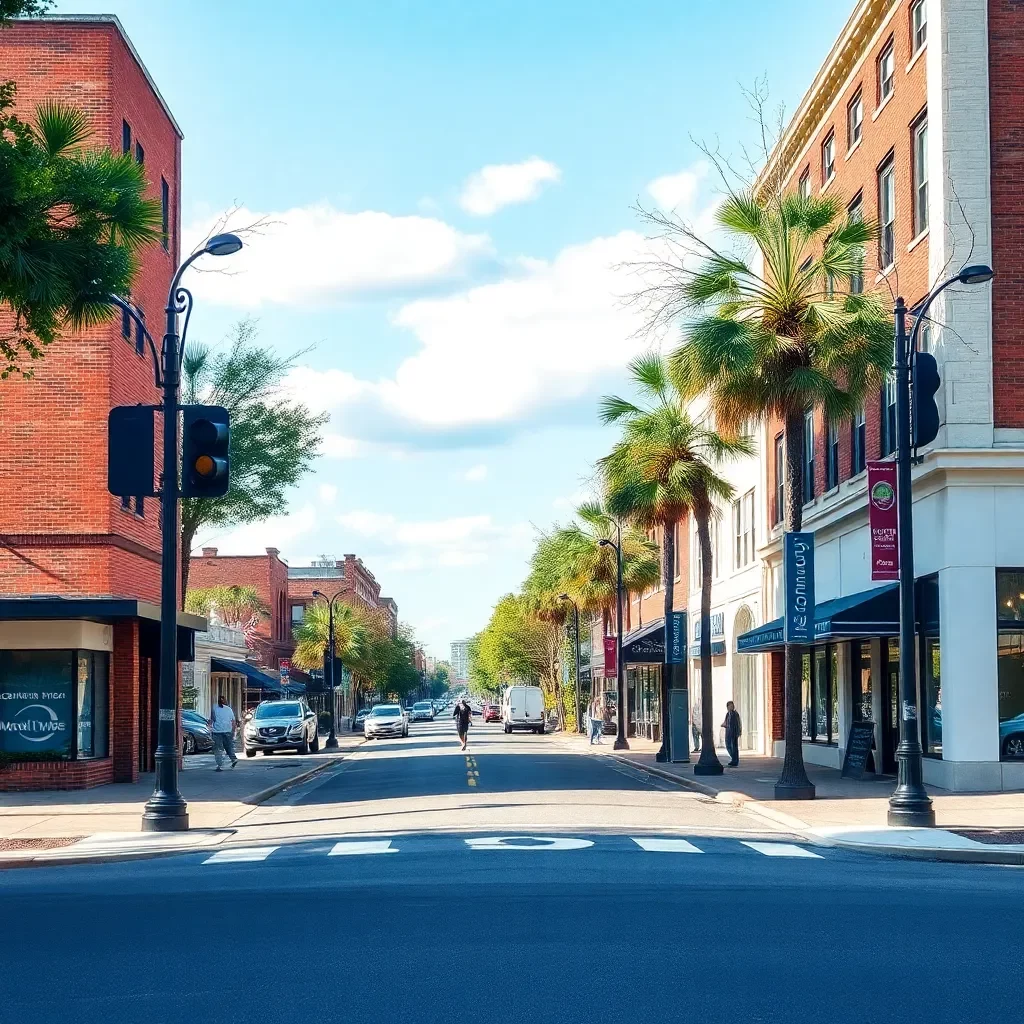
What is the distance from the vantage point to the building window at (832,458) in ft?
108

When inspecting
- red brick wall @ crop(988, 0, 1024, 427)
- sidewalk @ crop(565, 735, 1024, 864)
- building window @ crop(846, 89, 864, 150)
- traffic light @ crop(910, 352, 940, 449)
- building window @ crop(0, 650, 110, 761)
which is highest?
building window @ crop(846, 89, 864, 150)

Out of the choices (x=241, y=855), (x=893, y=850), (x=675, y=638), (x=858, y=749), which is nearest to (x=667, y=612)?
(x=675, y=638)

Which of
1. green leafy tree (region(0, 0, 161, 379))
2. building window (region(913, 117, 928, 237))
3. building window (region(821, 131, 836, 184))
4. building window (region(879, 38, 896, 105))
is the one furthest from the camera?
building window (region(821, 131, 836, 184))

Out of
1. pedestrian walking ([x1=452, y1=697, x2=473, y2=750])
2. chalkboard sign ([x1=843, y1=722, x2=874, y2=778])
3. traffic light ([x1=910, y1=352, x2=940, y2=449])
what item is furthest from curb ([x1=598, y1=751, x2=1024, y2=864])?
pedestrian walking ([x1=452, y1=697, x2=473, y2=750])

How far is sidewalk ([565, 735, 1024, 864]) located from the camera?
16297 millimetres

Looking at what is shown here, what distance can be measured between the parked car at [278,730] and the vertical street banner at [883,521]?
27.9 meters

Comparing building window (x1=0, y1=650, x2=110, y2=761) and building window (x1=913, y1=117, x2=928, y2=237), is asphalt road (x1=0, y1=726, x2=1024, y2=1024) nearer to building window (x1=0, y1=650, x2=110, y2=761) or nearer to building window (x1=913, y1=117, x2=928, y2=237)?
building window (x1=0, y1=650, x2=110, y2=761)

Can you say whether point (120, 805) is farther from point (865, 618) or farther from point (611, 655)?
point (611, 655)

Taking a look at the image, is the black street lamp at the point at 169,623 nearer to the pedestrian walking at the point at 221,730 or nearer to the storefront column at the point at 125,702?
the storefront column at the point at 125,702

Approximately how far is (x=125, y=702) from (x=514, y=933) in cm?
2034

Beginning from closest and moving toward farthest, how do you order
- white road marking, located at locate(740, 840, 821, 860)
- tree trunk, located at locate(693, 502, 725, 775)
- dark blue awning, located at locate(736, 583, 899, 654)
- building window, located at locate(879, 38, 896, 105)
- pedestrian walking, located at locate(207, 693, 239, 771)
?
white road marking, located at locate(740, 840, 821, 860) < dark blue awning, located at locate(736, 583, 899, 654) < building window, located at locate(879, 38, 896, 105) < tree trunk, located at locate(693, 502, 725, 775) < pedestrian walking, located at locate(207, 693, 239, 771)

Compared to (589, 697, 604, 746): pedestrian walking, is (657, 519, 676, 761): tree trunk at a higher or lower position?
higher

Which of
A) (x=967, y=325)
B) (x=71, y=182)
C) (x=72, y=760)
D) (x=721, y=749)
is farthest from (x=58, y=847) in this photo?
(x=721, y=749)

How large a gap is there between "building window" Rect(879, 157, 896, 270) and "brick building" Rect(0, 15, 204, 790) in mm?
14442
